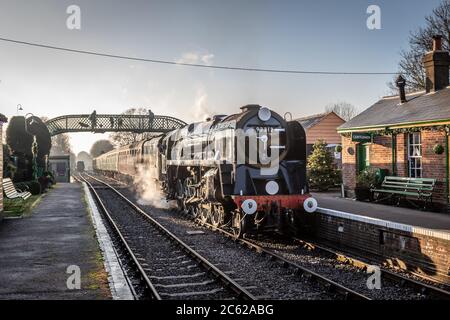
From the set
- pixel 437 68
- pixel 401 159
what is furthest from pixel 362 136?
pixel 437 68

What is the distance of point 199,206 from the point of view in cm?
1458

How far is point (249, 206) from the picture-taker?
433 inches

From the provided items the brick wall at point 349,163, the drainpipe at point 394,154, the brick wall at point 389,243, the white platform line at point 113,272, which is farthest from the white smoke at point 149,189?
the drainpipe at point 394,154

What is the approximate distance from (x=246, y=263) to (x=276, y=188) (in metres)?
2.80

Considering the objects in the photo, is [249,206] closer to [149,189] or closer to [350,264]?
[350,264]

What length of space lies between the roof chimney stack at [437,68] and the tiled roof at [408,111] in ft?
1.46

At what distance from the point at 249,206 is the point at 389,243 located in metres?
3.22

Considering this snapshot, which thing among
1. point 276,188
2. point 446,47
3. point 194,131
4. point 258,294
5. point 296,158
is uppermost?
point 446,47

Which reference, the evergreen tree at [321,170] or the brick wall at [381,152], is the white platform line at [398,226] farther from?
the evergreen tree at [321,170]

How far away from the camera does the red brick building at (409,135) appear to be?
13.7 metres

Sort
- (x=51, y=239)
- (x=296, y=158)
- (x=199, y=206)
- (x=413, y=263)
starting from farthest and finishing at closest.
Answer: (x=199, y=206)
(x=296, y=158)
(x=51, y=239)
(x=413, y=263)
